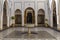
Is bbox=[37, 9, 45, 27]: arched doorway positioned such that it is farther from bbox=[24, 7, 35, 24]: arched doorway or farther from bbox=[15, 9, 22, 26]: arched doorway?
bbox=[15, 9, 22, 26]: arched doorway

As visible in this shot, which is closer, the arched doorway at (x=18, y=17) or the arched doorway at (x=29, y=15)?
the arched doorway at (x=18, y=17)

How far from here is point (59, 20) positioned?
589 inches

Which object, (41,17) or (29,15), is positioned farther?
(29,15)

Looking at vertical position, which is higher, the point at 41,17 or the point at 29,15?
the point at 29,15

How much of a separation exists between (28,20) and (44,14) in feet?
10.3

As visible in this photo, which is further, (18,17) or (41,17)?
(18,17)

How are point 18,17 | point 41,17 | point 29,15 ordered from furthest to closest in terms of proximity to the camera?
point 29,15 → point 18,17 → point 41,17

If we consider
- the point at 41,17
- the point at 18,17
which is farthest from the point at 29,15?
the point at 41,17

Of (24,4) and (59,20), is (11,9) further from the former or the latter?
(59,20)

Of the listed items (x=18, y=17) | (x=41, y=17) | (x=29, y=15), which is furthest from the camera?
(x=29, y=15)

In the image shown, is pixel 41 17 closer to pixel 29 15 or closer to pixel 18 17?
pixel 29 15

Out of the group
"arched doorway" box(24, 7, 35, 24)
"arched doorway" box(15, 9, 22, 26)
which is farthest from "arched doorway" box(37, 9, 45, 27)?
"arched doorway" box(15, 9, 22, 26)

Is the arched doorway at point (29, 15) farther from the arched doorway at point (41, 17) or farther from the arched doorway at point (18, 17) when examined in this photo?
the arched doorway at point (41, 17)

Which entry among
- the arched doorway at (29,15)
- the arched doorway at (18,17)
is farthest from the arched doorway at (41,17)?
the arched doorway at (18,17)
